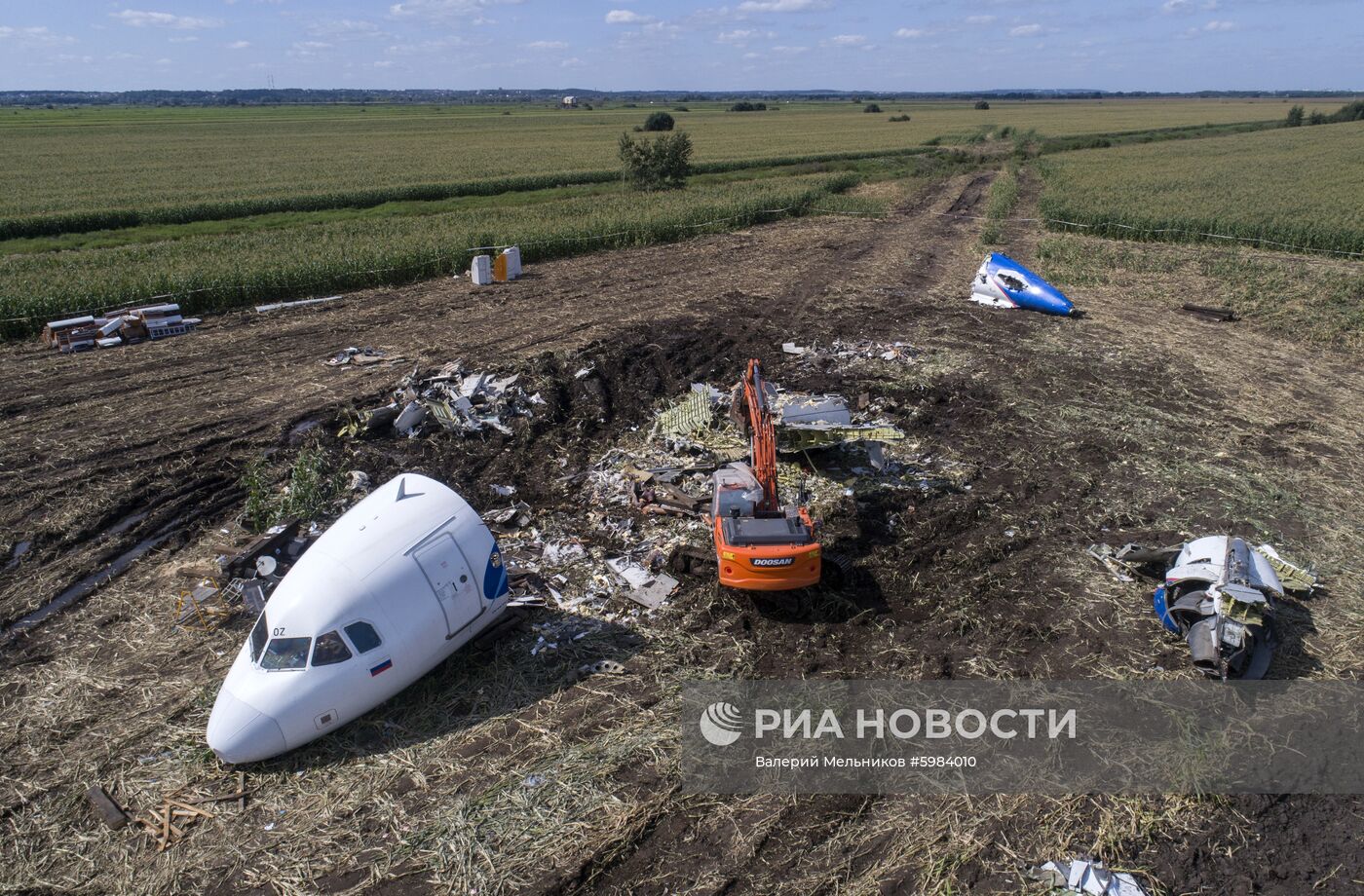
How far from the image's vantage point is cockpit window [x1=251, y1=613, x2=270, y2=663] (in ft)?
28.4

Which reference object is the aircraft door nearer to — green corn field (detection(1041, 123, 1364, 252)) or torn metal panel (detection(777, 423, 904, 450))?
torn metal panel (detection(777, 423, 904, 450))

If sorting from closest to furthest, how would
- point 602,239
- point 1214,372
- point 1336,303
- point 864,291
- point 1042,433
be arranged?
point 1042,433 < point 1214,372 < point 1336,303 < point 864,291 < point 602,239

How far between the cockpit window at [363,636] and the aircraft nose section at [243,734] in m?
1.10

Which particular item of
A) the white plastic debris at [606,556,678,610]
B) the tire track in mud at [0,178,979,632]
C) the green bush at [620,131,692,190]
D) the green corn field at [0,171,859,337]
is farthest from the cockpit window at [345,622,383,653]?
the green bush at [620,131,692,190]

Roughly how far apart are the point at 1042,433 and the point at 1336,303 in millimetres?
16159

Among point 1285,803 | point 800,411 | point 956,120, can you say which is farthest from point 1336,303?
point 956,120

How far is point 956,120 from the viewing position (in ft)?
426

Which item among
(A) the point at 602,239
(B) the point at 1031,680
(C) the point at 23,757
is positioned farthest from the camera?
(A) the point at 602,239

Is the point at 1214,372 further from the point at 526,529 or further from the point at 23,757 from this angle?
the point at 23,757

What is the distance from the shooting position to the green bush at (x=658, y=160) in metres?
48.5

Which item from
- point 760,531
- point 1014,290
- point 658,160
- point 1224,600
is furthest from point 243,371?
point 658,160

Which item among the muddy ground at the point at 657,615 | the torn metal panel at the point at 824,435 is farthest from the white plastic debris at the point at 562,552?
the torn metal panel at the point at 824,435

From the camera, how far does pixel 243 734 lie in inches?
327

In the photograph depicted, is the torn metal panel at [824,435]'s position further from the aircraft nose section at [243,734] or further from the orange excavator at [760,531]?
the aircraft nose section at [243,734]
